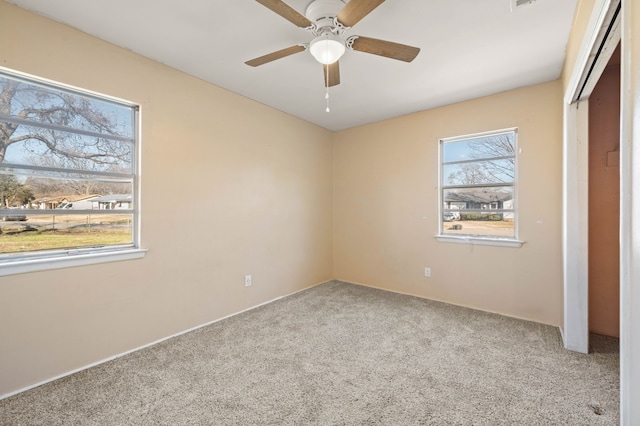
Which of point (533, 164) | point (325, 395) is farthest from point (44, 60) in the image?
point (533, 164)

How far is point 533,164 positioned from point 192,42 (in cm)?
341

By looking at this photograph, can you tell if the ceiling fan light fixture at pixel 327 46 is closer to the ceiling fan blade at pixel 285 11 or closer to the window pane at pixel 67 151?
the ceiling fan blade at pixel 285 11

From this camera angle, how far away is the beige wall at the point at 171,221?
194 centimetres

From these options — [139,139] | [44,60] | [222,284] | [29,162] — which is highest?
[44,60]

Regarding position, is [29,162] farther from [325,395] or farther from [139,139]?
[325,395]

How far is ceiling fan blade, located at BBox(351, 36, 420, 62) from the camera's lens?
5.95 feet

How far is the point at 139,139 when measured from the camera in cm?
247

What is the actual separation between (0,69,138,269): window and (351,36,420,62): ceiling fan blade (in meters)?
2.00

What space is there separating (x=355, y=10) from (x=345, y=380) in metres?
2.32

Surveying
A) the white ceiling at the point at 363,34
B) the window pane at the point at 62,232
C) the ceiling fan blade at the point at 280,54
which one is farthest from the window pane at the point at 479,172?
the window pane at the point at 62,232

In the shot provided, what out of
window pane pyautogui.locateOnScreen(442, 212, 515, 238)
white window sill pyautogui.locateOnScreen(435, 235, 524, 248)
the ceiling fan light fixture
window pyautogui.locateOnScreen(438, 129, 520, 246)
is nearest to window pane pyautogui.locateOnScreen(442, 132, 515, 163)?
window pyautogui.locateOnScreen(438, 129, 520, 246)

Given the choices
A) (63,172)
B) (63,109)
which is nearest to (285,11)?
(63,109)

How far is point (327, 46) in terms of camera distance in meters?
1.87

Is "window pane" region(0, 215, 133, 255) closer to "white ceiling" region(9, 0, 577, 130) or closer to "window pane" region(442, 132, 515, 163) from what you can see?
"white ceiling" region(9, 0, 577, 130)
